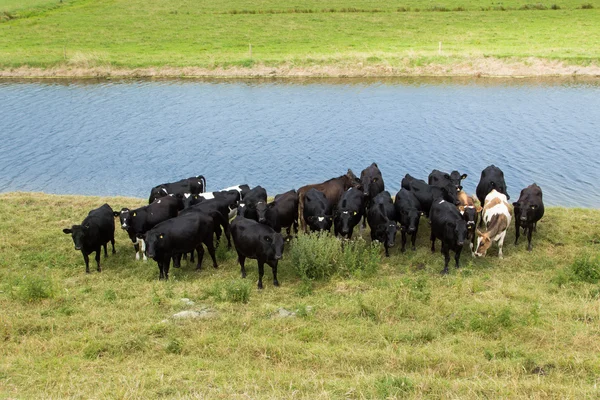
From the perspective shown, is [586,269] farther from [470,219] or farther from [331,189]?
[331,189]

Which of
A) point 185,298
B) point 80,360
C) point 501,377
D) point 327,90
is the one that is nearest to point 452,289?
point 501,377

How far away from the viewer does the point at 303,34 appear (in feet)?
165

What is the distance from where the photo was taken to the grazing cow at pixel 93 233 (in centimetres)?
1417

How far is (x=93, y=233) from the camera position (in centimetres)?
1440

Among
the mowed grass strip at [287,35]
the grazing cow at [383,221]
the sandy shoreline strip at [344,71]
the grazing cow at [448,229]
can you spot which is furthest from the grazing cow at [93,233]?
the mowed grass strip at [287,35]

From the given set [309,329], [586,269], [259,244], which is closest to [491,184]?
[586,269]

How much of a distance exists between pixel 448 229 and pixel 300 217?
13.9ft

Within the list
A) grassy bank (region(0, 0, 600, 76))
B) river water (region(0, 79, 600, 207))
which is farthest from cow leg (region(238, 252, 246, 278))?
grassy bank (region(0, 0, 600, 76))

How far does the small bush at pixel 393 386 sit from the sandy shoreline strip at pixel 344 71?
111ft

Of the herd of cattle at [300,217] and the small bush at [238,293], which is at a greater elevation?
the herd of cattle at [300,217]

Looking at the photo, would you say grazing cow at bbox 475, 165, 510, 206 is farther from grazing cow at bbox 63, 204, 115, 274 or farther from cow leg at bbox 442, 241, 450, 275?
grazing cow at bbox 63, 204, 115, 274

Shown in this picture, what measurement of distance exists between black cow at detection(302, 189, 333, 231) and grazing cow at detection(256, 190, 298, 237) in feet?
1.05

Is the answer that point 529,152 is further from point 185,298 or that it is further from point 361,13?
point 361,13

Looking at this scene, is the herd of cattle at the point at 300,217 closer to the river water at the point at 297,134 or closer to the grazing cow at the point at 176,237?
the grazing cow at the point at 176,237
